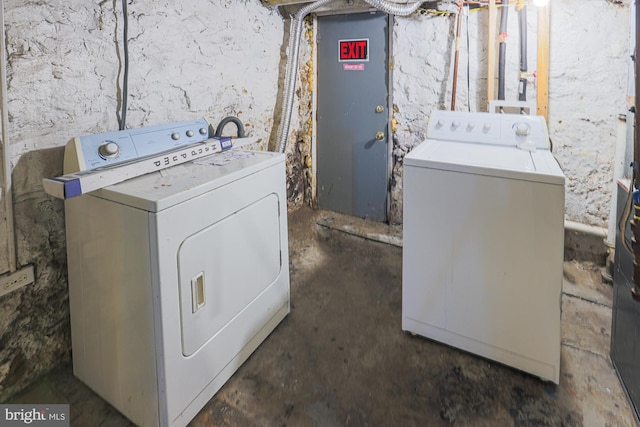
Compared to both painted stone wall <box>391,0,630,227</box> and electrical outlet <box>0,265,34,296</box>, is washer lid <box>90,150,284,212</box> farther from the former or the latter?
painted stone wall <box>391,0,630,227</box>

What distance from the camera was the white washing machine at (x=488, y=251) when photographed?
4.78 feet

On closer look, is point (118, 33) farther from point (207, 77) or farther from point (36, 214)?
point (36, 214)

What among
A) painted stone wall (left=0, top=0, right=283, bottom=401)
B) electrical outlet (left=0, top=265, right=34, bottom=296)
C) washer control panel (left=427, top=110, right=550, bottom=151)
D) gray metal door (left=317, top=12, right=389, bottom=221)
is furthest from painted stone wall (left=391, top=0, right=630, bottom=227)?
electrical outlet (left=0, top=265, right=34, bottom=296)

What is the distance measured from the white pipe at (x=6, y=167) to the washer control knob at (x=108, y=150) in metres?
0.28

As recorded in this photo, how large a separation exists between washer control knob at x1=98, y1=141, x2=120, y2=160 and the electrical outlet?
1.66ft

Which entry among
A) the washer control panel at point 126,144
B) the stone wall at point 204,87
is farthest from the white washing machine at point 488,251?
the washer control panel at point 126,144

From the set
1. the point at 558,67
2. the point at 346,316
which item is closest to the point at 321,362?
the point at 346,316

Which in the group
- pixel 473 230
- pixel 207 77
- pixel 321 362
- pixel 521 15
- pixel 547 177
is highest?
pixel 521 15

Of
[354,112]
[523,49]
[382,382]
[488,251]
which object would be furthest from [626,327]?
[354,112]

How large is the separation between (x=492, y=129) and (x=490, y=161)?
0.45m

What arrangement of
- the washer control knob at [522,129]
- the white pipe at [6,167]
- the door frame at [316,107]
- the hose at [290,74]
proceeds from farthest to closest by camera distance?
the door frame at [316,107] → the hose at [290,74] → the washer control knob at [522,129] → the white pipe at [6,167]

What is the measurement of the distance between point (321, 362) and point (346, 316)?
0.36 meters

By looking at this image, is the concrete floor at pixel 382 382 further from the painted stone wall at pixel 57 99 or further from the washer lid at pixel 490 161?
the washer lid at pixel 490 161

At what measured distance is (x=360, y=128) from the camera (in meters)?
3.04
